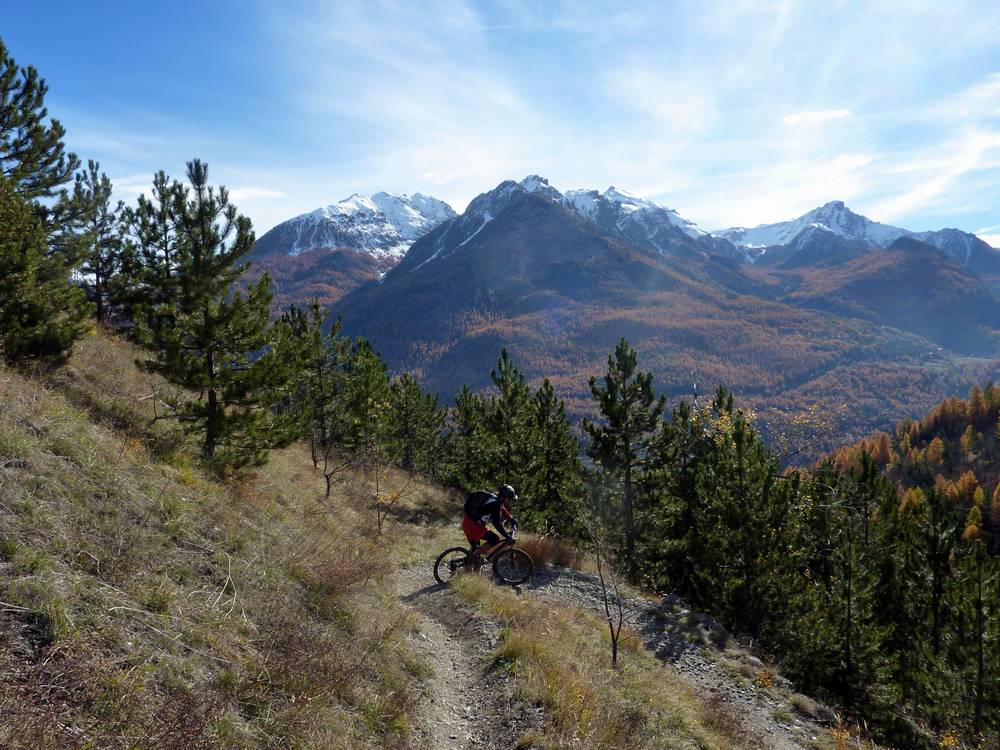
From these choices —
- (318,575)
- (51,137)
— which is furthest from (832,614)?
(51,137)

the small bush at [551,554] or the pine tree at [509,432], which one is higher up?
the pine tree at [509,432]

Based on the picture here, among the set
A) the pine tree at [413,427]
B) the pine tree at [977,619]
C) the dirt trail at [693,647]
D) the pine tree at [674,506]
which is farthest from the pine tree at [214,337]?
the pine tree at [977,619]

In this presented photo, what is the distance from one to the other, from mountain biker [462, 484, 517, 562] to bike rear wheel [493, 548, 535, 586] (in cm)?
67

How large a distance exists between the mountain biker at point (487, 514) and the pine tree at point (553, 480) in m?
11.1

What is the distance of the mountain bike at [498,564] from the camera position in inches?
491

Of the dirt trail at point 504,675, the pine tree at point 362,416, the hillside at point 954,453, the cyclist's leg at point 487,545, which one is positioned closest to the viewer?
the dirt trail at point 504,675

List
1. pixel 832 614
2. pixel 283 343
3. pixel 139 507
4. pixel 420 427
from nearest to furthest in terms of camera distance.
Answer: pixel 139 507, pixel 283 343, pixel 832 614, pixel 420 427

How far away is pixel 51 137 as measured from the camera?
16719 mm

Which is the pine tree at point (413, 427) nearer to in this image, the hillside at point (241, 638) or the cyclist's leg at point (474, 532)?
the cyclist's leg at point (474, 532)

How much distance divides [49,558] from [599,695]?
700 cm

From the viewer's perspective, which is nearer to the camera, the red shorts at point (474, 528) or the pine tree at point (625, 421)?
the red shorts at point (474, 528)

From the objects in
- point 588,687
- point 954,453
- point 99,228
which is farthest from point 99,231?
point 954,453

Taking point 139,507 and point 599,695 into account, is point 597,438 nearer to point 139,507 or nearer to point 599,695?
point 599,695

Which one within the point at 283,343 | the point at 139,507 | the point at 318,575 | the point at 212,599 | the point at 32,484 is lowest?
the point at 318,575
